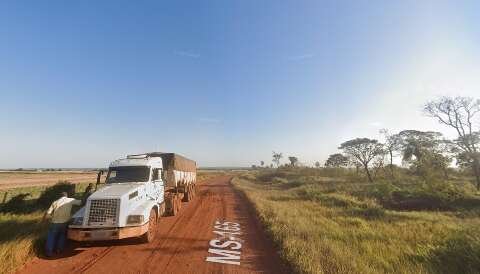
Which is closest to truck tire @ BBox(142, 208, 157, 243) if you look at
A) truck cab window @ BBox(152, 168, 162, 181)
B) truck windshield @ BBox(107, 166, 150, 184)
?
truck windshield @ BBox(107, 166, 150, 184)

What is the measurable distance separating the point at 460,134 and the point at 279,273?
127ft


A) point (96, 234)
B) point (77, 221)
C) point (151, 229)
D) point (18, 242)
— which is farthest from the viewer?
point (151, 229)

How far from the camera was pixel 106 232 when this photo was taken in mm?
8719

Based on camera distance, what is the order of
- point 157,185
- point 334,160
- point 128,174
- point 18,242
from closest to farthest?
point 18,242, point 128,174, point 157,185, point 334,160

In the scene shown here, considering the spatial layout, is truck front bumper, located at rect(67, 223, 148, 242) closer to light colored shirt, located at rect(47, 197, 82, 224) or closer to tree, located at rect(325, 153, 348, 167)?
light colored shirt, located at rect(47, 197, 82, 224)

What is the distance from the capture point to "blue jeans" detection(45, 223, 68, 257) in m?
8.51

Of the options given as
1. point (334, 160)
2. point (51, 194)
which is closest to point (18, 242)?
point (51, 194)

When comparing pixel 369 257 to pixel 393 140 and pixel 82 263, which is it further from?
pixel 393 140

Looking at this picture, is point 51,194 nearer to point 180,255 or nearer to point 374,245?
point 180,255

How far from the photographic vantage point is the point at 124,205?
920 cm

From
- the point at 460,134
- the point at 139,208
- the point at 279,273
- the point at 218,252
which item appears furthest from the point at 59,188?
the point at 460,134

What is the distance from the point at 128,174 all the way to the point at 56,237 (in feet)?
11.9

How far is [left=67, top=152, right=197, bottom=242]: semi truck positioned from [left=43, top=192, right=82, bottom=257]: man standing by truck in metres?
0.27

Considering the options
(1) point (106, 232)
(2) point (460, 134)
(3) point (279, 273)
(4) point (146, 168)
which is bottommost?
(3) point (279, 273)
